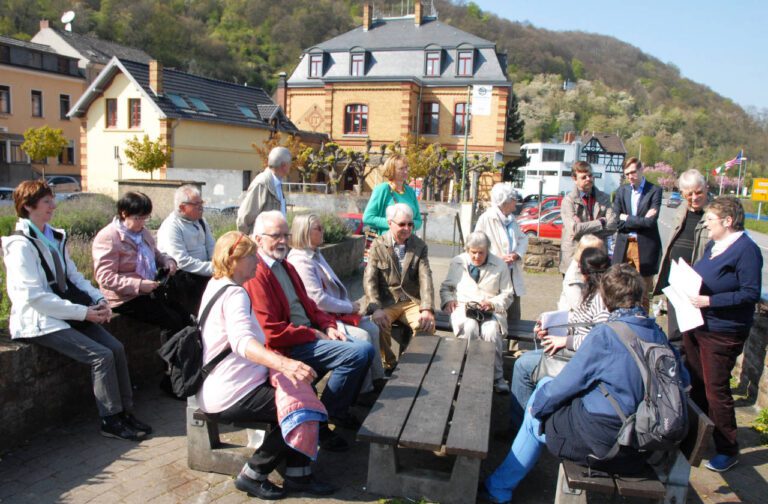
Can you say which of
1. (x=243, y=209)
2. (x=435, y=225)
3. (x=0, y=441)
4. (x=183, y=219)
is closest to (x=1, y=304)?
→ (x=0, y=441)

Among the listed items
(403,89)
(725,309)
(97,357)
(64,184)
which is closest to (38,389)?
(97,357)

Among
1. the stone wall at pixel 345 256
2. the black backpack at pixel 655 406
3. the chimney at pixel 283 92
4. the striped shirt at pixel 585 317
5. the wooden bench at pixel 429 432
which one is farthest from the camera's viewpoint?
the chimney at pixel 283 92

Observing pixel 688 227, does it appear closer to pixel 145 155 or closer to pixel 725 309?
pixel 725 309

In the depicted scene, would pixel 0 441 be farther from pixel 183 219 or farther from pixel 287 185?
pixel 287 185

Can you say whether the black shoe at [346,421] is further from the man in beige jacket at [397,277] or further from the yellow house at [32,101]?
the yellow house at [32,101]

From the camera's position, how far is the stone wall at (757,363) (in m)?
5.02

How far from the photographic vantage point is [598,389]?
9.60ft

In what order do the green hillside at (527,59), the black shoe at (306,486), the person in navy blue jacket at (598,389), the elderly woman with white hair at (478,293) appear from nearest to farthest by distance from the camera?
1. the person in navy blue jacket at (598,389)
2. the black shoe at (306,486)
3. the elderly woman with white hair at (478,293)
4. the green hillside at (527,59)

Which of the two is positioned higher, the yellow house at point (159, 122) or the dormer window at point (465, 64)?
the dormer window at point (465, 64)

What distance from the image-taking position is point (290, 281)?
4230 millimetres

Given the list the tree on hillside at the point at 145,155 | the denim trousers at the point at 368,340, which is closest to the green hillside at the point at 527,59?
the tree on hillside at the point at 145,155

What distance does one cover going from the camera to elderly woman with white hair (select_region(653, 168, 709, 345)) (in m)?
5.03

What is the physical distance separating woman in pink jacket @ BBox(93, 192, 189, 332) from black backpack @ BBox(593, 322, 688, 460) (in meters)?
3.59

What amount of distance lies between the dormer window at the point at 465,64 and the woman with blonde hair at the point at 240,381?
39.3m
